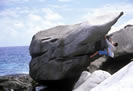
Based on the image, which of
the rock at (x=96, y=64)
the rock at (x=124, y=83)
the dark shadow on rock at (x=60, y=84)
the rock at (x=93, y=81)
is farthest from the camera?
the rock at (x=96, y=64)

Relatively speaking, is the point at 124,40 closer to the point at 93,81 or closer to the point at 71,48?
the point at 71,48

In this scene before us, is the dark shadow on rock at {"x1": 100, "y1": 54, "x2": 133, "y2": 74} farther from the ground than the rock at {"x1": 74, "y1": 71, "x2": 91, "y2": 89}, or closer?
closer

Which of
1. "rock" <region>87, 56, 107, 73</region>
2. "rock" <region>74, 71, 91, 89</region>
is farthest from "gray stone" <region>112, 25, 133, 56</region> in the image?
"rock" <region>74, 71, 91, 89</region>

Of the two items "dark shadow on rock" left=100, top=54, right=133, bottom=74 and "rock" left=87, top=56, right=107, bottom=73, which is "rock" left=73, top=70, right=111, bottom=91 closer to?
"rock" left=87, top=56, right=107, bottom=73

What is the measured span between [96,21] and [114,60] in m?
2.26

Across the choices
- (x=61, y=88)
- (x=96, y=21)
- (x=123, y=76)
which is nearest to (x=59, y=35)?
(x=96, y=21)

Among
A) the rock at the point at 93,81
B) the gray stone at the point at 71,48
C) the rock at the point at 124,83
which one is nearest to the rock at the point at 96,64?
the gray stone at the point at 71,48

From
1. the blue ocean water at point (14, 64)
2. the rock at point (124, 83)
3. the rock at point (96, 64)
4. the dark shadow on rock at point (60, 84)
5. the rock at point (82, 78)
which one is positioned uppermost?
the rock at point (124, 83)

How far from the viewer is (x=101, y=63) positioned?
9.32m

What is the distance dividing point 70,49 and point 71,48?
0.18 ft

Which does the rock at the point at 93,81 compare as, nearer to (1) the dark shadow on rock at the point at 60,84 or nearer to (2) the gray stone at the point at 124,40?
(1) the dark shadow on rock at the point at 60,84

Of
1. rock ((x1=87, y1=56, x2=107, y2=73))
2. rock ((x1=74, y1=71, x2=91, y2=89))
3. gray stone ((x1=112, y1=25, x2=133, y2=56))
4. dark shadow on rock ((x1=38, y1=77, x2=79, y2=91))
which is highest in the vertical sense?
gray stone ((x1=112, y1=25, x2=133, y2=56))

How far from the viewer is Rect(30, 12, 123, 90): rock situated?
7.65 m

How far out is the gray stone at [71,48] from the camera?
764 cm
